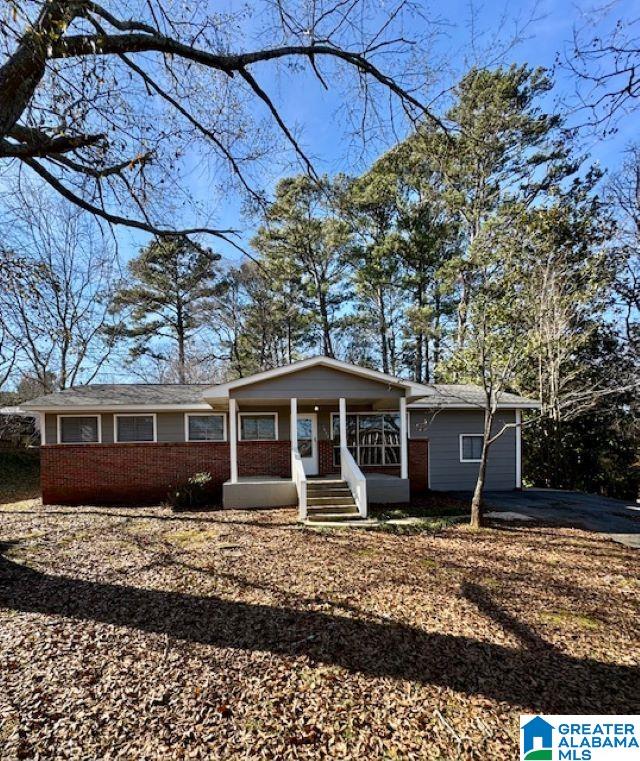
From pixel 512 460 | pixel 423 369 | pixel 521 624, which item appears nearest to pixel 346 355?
pixel 423 369

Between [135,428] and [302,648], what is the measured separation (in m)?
10.4

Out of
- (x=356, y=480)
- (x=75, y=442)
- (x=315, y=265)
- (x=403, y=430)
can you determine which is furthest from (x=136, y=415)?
(x=315, y=265)

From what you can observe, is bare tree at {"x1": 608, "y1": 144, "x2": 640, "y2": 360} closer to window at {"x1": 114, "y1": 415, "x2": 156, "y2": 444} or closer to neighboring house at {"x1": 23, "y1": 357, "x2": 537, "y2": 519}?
neighboring house at {"x1": 23, "y1": 357, "x2": 537, "y2": 519}

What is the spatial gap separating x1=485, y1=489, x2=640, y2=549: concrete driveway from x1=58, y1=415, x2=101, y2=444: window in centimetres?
1129

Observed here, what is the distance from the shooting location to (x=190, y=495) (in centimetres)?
1148

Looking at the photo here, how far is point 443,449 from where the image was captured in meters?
13.9

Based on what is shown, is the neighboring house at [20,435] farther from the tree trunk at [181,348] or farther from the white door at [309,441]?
the white door at [309,441]

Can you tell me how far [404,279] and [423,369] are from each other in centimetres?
512

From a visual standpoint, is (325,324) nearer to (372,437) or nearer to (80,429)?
(372,437)

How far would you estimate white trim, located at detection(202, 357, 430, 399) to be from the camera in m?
10.8

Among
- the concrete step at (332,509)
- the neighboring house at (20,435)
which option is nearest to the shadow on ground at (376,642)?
the concrete step at (332,509)

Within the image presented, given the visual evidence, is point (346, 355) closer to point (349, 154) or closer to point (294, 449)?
point (294, 449)

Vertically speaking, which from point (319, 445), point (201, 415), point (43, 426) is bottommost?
point (319, 445)

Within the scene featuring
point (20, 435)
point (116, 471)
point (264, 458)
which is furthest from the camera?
point (20, 435)
